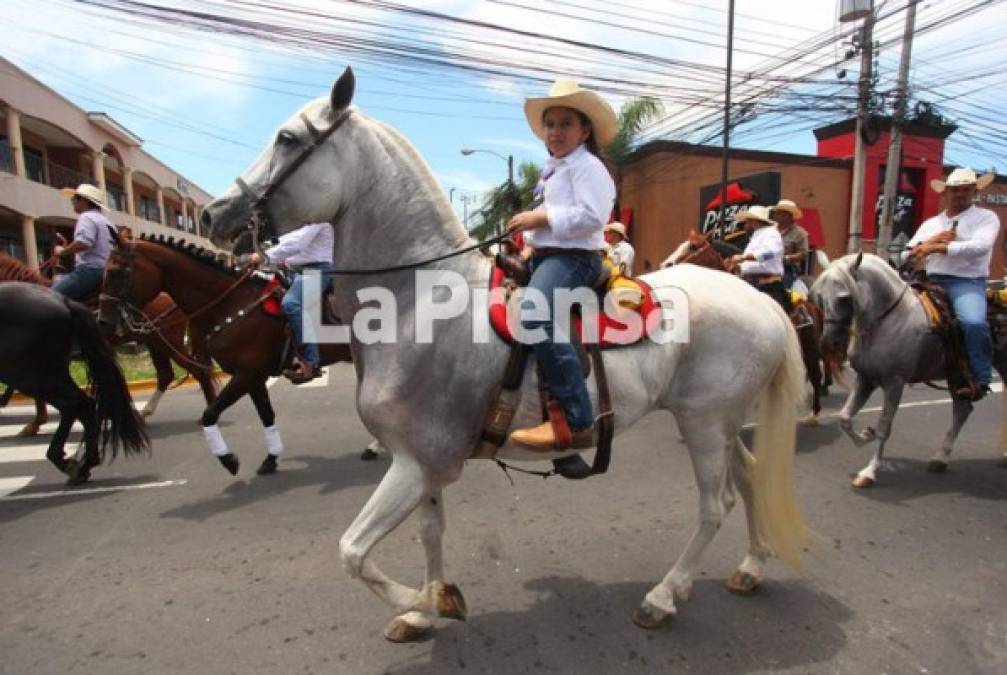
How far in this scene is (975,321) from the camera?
458 centimetres

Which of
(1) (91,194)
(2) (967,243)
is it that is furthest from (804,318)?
(1) (91,194)

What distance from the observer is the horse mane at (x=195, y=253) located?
5.09m

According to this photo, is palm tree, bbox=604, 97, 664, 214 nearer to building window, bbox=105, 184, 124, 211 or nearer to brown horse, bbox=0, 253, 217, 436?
brown horse, bbox=0, 253, 217, 436

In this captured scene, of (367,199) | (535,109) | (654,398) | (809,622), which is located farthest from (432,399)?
(809,622)

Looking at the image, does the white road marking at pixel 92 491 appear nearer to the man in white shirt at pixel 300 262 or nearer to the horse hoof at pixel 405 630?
the man in white shirt at pixel 300 262

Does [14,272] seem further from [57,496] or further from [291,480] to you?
[291,480]

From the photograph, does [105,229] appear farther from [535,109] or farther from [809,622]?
[809,622]

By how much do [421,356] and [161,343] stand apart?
5357 mm

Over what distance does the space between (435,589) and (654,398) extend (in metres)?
1.43

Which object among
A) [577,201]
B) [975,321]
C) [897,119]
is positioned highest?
[897,119]

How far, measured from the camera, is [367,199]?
94.5 inches

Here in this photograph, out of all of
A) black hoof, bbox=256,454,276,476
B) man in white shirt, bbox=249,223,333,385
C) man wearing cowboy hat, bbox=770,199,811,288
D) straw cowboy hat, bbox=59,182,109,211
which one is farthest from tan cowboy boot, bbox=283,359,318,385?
man wearing cowboy hat, bbox=770,199,811,288

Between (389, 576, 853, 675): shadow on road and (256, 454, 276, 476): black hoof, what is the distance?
9.24 ft

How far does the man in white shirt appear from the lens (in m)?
4.87
